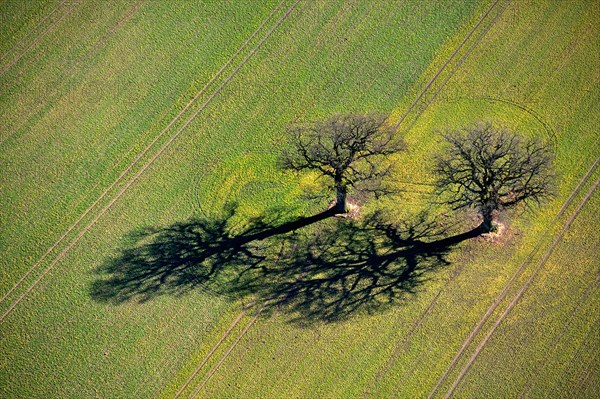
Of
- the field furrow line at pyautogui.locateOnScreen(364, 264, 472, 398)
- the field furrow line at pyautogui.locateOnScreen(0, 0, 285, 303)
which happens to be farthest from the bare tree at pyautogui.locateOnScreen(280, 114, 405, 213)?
the field furrow line at pyautogui.locateOnScreen(0, 0, 285, 303)

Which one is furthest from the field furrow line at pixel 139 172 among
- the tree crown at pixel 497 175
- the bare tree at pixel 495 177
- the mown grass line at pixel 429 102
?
the tree crown at pixel 497 175

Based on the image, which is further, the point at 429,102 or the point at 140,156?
the point at 429,102

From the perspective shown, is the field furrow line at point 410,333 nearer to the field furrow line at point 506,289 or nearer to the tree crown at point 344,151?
the field furrow line at point 506,289

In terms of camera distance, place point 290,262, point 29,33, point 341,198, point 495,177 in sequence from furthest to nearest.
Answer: point 29,33 → point 341,198 → point 290,262 → point 495,177

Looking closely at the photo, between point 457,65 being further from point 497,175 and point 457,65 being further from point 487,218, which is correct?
point 487,218

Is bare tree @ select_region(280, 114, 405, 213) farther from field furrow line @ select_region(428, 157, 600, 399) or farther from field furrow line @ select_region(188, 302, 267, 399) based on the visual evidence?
field furrow line @ select_region(428, 157, 600, 399)

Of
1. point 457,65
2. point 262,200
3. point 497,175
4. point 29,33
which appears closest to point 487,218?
point 497,175

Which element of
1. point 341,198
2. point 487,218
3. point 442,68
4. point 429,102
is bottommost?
point 341,198
